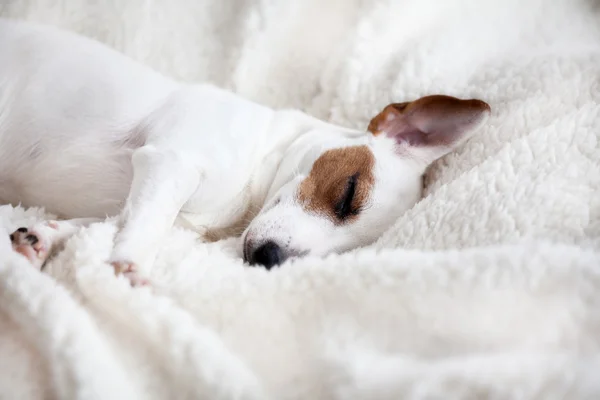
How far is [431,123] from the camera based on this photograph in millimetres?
1302

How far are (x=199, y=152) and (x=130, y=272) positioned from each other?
1.23 ft

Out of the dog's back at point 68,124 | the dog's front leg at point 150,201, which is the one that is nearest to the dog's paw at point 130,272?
the dog's front leg at point 150,201

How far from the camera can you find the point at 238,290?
2.58ft

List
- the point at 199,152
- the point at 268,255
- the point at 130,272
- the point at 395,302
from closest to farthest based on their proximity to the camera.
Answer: the point at 395,302 → the point at 130,272 → the point at 268,255 → the point at 199,152

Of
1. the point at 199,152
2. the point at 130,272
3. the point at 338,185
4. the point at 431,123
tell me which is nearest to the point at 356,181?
the point at 338,185

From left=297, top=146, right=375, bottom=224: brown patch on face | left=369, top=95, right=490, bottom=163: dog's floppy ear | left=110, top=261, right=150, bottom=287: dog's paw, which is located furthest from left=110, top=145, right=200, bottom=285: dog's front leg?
left=369, top=95, right=490, bottom=163: dog's floppy ear

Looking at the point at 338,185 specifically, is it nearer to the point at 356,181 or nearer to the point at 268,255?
the point at 356,181

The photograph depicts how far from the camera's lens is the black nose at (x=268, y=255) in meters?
1.07

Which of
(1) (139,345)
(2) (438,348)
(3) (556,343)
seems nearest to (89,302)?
(1) (139,345)

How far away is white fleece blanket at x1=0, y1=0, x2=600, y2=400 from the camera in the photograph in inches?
24.0

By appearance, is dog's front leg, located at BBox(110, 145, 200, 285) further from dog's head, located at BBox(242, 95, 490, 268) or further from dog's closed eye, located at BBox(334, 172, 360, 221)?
dog's closed eye, located at BBox(334, 172, 360, 221)

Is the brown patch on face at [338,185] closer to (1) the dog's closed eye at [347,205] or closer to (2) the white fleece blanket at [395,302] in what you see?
(1) the dog's closed eye at [347,205]

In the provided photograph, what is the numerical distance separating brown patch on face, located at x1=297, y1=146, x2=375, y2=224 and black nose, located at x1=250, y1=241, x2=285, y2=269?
13 centimetres

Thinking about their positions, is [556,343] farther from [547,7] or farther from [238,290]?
[547,7]
